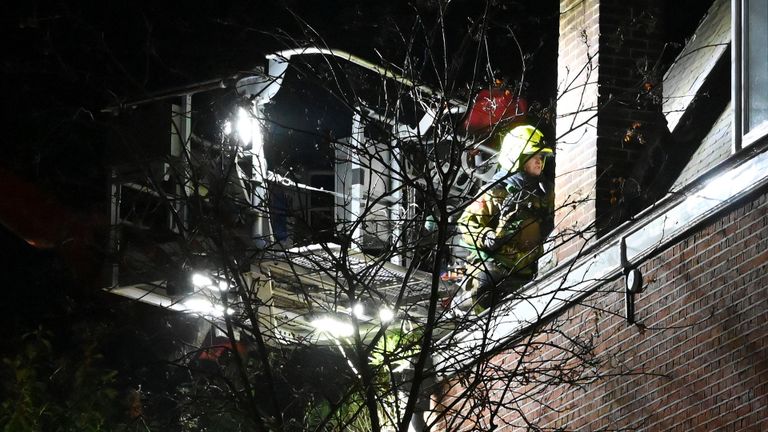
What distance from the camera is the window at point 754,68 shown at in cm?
917

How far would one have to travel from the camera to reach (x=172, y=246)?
42.4ft

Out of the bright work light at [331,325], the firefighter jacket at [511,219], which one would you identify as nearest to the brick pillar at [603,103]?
the firefighter jacket at [511,219]

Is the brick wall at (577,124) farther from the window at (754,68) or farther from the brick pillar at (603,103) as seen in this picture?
the window at (754,68)

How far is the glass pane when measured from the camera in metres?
9.20

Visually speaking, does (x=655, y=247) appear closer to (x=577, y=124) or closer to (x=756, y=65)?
(x=756, y=65)

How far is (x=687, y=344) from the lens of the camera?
926 centimetres

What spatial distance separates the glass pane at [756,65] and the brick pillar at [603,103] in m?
1.84

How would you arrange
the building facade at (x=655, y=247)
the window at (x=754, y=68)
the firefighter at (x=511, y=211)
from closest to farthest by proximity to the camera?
the building facade at (x=655, y=247), the window at (x=754, y=68), the firefighter at (x=511, y=211)

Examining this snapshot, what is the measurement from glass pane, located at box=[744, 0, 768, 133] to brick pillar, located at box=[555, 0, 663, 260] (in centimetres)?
184

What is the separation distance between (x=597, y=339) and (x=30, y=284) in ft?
61.1

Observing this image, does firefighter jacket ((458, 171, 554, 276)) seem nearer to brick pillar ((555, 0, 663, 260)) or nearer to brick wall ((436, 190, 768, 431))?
brick pillar ((555, 0, 663, 260))

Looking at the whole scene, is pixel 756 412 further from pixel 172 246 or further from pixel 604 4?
pixel 172 246

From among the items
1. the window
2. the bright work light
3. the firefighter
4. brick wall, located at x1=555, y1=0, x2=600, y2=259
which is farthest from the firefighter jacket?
the window

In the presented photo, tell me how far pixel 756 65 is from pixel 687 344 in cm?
214
